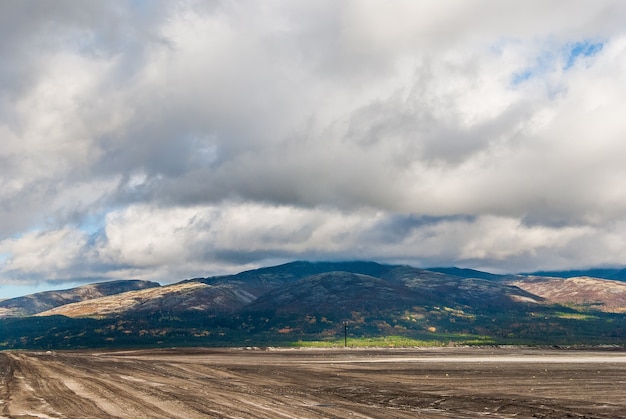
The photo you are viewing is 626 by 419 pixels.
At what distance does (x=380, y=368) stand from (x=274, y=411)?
47137 mm

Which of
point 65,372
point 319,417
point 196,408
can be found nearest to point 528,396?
point 319,417

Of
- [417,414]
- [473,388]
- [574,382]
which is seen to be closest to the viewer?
[417,414]

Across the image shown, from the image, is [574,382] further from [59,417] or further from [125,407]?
[59,417]

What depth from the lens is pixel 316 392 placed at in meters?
53.5

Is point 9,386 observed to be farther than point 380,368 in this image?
No

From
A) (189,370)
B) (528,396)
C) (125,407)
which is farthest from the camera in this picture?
(189,370)

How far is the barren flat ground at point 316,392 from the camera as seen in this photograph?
40.8 meters

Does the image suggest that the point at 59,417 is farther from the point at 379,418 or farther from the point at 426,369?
the point at 426,369

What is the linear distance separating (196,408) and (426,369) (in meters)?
47.9

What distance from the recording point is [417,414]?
3978 cm

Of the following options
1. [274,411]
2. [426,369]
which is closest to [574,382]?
[426,369]

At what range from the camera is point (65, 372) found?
2948 inches

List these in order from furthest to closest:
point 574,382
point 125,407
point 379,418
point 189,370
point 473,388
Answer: point 189,370, point 574,382, point 473,388, point 125,407, point 379,418

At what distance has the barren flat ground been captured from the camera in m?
40.8
